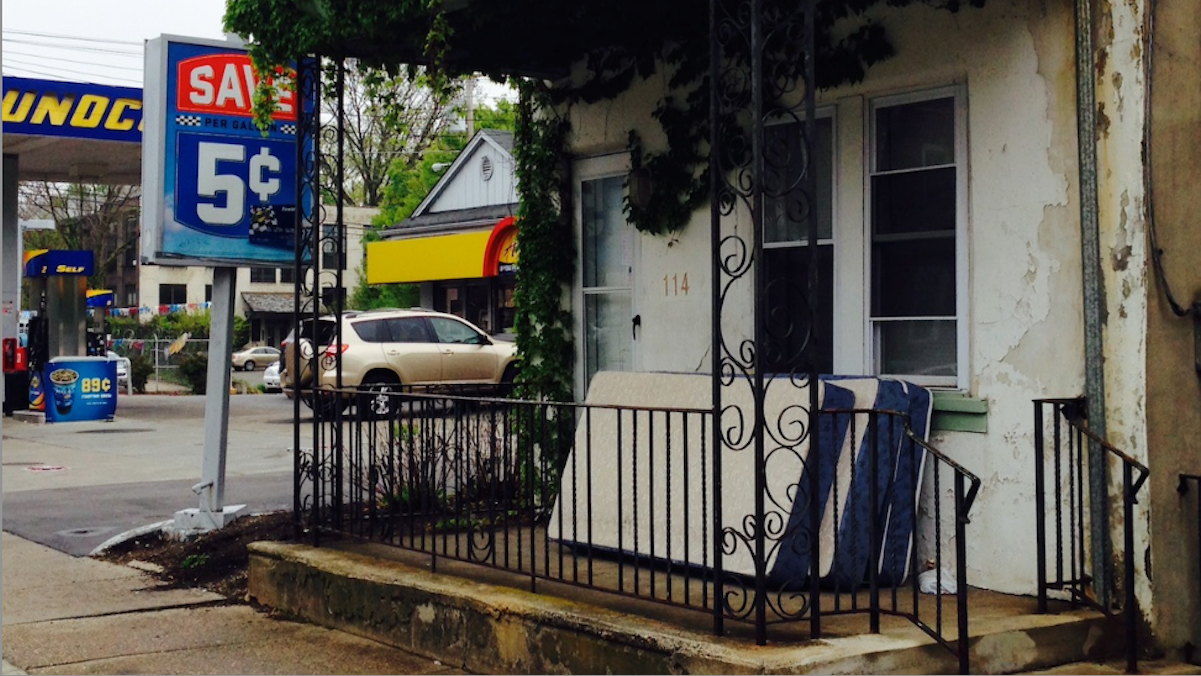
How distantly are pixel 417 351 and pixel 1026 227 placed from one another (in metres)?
16.3

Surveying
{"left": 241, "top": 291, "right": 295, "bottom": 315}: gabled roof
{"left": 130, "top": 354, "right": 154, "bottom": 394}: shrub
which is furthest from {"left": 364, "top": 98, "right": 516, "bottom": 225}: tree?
{"left": 241, "top": 291, "right": 295, "bottom": 315}: gabled roof

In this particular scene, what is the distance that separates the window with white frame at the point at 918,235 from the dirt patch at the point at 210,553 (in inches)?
165

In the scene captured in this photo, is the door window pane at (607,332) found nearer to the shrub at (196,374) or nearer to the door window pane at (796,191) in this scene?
the door window pane at (796,191)

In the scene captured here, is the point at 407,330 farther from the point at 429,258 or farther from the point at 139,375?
the point at 139,375

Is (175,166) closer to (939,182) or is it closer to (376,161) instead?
(939,182)

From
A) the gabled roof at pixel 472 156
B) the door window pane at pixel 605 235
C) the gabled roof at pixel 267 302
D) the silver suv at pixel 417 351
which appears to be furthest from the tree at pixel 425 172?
the door window pane at pixel 605 235

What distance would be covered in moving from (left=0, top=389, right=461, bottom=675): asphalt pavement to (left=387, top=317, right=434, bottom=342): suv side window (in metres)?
4.61

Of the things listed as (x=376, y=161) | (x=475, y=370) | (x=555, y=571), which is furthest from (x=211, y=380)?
(x=376, y=161)

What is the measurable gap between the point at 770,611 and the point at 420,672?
5.71 ft

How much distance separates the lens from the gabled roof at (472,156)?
34.4 m

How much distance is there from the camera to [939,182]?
662cm

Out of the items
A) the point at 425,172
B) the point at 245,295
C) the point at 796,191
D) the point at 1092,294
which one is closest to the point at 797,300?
the point at 796,191

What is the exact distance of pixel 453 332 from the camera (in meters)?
22.4

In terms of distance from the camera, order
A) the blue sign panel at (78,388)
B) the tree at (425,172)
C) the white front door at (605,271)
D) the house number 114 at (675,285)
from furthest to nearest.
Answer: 1. the tree at (425,172)
2. the blue sign panel at (78,388)
3. the white front door at (605,271)
4. the house number 114 at (675,285)
